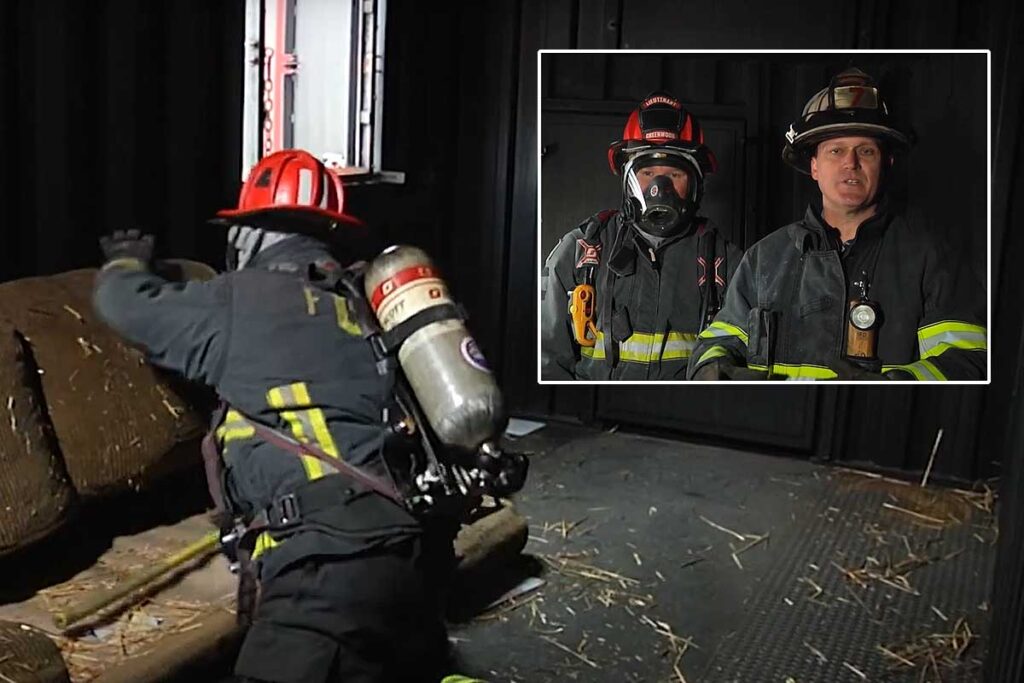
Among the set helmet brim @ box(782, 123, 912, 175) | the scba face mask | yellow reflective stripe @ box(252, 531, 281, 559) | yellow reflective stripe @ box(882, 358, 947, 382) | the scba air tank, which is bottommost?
yellow reflective stripe @ box(252, 531, 281, 559)

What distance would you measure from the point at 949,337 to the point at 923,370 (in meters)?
0.21

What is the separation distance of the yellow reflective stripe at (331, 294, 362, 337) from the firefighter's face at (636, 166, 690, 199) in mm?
3004

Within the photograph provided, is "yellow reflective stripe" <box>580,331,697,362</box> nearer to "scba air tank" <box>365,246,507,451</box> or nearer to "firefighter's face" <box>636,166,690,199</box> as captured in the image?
"firefighter's face" <box>636,166,690,199</box>

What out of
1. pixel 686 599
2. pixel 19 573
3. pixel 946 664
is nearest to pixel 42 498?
A: pixel 19 573

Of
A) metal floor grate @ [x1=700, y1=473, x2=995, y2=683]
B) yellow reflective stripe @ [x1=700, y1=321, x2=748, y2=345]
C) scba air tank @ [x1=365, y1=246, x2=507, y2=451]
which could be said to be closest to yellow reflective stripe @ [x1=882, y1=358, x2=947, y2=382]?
metal floor grate @ [x1=700, y1=473, x2=995, y2=683]

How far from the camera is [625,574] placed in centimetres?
448

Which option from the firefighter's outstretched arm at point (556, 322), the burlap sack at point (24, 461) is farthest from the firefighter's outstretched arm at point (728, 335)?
the burlap sack at point (24, 461)

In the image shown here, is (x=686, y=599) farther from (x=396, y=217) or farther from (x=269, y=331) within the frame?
(x=396, y=217)

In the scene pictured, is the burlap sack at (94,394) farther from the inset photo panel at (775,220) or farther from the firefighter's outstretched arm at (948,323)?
the firefighter's outstretched arm at (948,323)

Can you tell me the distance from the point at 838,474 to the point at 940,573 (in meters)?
1.33

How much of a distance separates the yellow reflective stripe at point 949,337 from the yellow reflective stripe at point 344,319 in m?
3.61

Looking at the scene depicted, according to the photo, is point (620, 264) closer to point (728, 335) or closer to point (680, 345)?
point (680, 345)

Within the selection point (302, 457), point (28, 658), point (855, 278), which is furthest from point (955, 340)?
point (28, 658)

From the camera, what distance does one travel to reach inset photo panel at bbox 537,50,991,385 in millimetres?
5531
